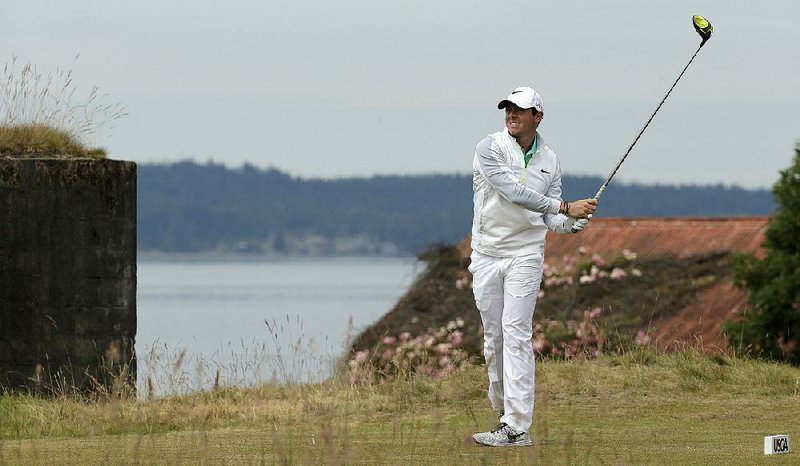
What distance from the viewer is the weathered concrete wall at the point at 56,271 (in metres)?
14.3

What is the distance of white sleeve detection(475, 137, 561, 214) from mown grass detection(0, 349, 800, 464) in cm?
145

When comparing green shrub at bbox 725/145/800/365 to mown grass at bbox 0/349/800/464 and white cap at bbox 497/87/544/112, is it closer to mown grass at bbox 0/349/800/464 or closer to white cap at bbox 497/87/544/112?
mown grass at bbox 0/349/800/464

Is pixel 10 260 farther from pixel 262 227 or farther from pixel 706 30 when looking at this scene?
pixel 262 227

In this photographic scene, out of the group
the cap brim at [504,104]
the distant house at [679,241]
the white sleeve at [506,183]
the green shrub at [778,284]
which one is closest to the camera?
the white sleeve at [506,183]

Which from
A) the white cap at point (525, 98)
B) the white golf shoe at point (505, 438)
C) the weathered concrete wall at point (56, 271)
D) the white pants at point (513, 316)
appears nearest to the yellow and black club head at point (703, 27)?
the white cap at point (525, 98)

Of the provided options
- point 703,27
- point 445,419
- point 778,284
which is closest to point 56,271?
point 445,419

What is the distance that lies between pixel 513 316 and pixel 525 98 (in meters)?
1.43

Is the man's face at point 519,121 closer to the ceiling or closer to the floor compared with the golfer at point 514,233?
closer to the ceiling

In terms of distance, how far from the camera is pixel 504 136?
10031 millimetres

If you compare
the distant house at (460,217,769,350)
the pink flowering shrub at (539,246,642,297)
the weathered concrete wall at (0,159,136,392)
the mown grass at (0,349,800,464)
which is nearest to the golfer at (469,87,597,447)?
the mown grass at (0,349,800,464)

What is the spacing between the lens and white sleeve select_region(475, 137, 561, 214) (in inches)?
383

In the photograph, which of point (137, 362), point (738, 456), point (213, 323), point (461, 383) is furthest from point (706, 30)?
point (213, 323)

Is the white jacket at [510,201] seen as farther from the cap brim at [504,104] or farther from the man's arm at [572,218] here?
the cap brim at [504,104]

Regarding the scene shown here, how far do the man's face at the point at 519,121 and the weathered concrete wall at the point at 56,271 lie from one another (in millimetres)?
5686
